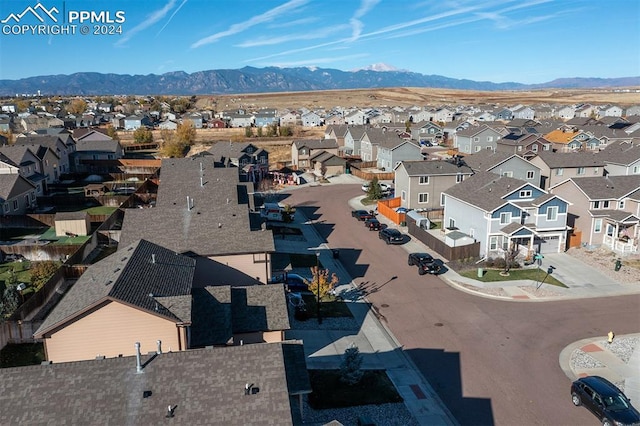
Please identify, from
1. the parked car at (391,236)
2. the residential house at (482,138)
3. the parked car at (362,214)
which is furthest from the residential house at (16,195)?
the residential house at (482,138)

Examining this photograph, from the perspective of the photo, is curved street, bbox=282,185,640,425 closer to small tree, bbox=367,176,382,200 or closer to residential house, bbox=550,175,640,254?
residential house, bbox=550,175,640,254

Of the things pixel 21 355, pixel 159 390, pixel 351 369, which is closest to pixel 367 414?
pixel 351 369

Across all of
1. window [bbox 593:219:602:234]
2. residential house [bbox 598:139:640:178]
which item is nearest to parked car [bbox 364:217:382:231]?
window [bbox 593:219:602:234]

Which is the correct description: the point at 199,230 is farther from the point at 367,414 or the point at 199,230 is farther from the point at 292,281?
the point at 367,414

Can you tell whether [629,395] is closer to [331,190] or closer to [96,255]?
[96,255]

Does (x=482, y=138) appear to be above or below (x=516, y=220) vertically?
above
